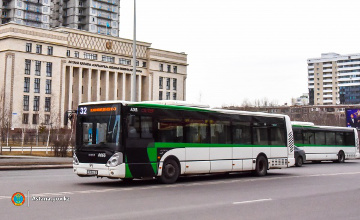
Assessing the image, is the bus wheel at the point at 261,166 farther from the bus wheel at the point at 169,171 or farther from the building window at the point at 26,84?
the building window at the point at 26,84

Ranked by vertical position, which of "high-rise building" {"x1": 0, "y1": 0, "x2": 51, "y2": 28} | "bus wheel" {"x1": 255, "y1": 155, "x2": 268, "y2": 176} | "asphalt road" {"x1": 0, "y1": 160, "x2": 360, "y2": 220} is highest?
"high-rise building" {"x1": 0, "y1": 0, "x2": 51, "y2": 28}

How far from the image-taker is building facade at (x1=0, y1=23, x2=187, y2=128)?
8369 cm

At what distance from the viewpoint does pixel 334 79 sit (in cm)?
17088

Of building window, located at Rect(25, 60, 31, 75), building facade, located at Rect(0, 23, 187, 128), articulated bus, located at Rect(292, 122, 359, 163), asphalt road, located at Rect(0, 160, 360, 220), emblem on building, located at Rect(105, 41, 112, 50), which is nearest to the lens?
asphalt road, located at Rect(0, 160, 360, 220)

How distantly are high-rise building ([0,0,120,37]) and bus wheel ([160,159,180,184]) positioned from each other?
4197 inches

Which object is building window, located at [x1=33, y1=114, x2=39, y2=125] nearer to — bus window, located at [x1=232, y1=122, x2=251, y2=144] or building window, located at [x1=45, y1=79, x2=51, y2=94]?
building window, located at [x1=45, y1=79, x2=51, y2=94]

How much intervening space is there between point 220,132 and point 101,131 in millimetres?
5484

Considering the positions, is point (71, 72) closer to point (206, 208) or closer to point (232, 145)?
point (232, 145)

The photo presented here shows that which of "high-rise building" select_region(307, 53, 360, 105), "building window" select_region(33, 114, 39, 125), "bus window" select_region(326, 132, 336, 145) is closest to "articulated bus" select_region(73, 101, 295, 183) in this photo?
"bus window" select_region(326, 132, 336, 145)

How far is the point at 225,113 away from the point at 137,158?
5.27m

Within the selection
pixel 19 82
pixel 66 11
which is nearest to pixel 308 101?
pixel 66 11

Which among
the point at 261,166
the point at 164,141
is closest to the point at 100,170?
the point at 164,141

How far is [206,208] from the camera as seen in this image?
10.2 meters

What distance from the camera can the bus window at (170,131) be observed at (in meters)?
15.9
